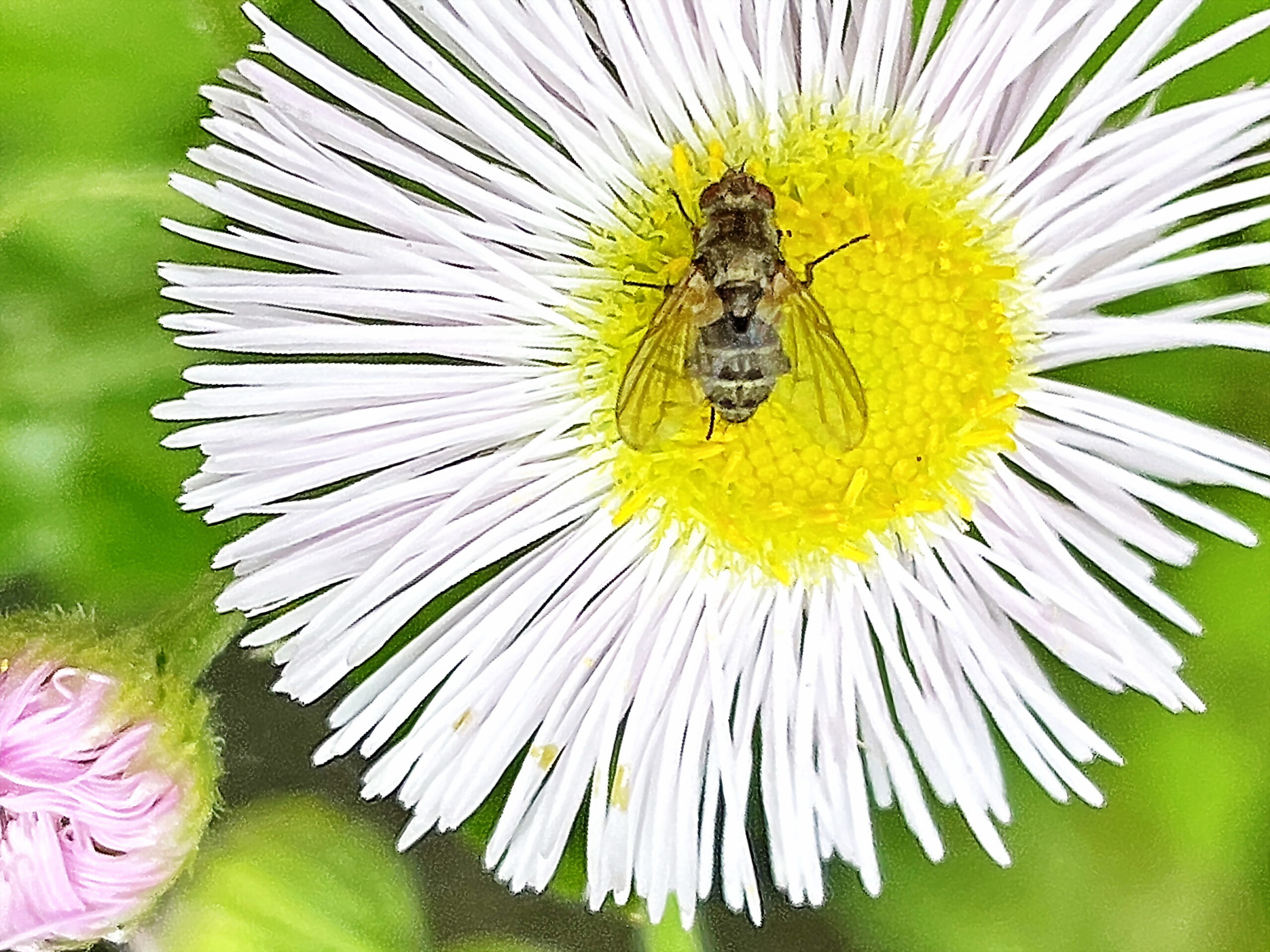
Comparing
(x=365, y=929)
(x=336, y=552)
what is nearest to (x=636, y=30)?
(x=336, y=552)

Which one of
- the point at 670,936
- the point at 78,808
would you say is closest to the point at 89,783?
the point at 78,808

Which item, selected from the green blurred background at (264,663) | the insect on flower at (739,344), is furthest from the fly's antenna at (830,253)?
the green blurred background at (264,663)

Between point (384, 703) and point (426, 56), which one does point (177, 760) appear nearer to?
point (384, 703)

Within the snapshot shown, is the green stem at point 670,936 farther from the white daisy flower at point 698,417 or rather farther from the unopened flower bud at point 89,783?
the unopened flower bud at point 89,783

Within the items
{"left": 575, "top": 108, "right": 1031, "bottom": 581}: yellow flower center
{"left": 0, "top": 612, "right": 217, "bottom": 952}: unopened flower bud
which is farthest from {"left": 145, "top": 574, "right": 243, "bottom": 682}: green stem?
{"left": 575, "top": 108, "right": 1031, "bottom": 581}: yellow flower center

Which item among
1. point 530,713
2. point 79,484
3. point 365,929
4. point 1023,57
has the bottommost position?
point 365,929

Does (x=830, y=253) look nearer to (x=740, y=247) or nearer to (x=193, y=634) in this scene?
(x=740, y=247)

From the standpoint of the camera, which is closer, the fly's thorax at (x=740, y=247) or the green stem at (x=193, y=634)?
the fly's thorax at (x=740, y=247)
